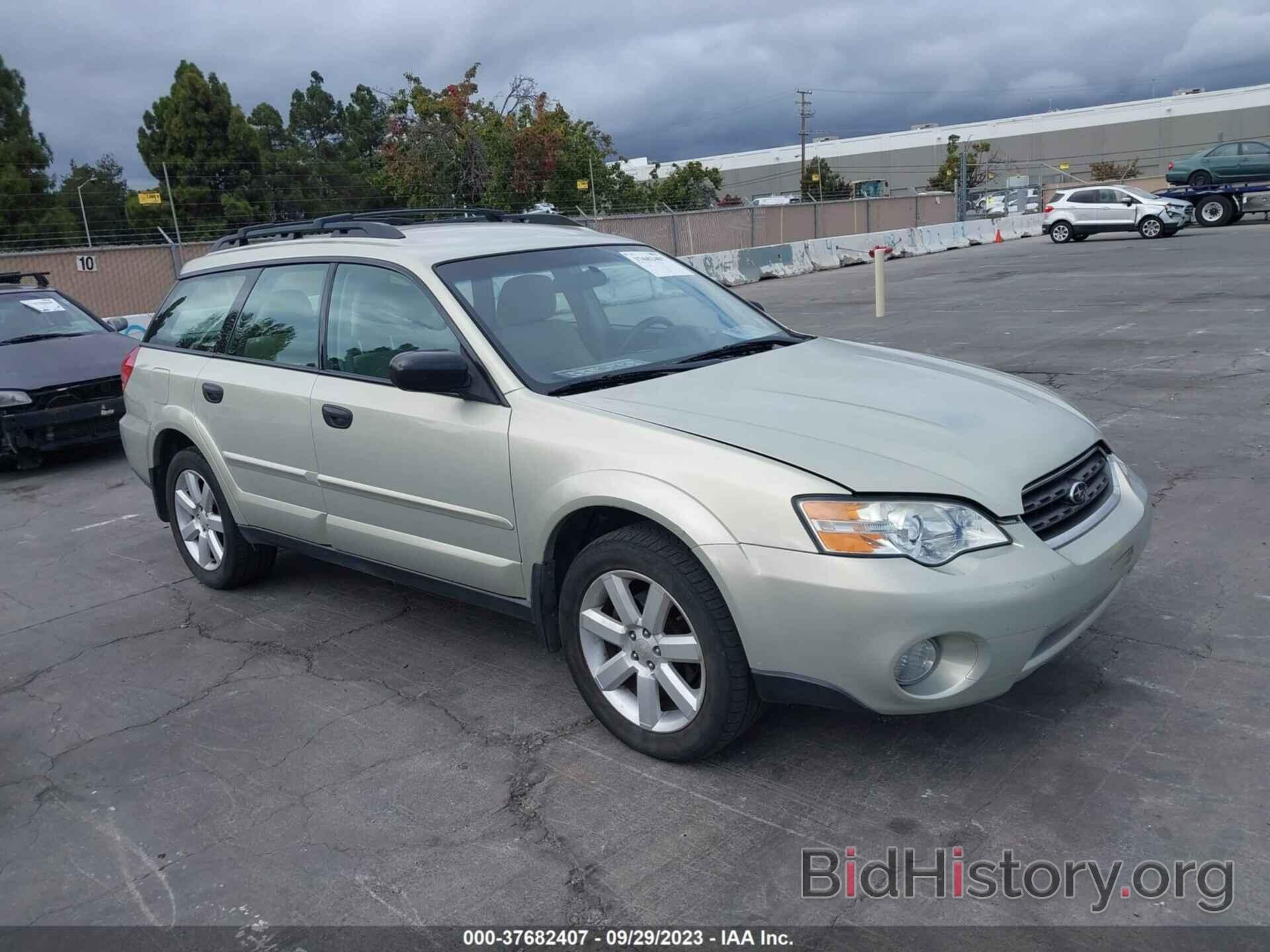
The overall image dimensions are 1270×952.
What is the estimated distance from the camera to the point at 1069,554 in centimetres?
321

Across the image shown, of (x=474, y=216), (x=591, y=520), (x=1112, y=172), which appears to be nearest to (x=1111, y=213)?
(x=474, y=216)

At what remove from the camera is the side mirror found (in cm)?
373

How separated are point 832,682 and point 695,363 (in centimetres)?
153

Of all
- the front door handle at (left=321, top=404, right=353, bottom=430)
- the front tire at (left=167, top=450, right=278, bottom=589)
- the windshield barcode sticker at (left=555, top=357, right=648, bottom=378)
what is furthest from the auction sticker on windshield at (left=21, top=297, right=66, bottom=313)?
the windshield barcode sticker at (left=555, top=357, right=648, bottom=378)

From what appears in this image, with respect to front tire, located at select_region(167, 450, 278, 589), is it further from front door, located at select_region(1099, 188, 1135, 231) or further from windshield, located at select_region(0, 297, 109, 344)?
front door, located at select_region(1099, 188, 1135, 231)

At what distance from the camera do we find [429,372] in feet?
12.2

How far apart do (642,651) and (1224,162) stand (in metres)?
31.5

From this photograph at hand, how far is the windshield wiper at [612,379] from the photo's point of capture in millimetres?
3824

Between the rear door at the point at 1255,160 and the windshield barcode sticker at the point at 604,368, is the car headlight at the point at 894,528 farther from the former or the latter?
the rear door at the point at 1255,160

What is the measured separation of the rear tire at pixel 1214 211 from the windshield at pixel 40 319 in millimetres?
29504

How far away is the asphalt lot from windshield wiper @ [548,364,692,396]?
1.19m

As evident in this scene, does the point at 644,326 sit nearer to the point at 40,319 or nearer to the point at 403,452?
the point at 403,452

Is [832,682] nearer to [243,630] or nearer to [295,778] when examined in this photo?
[295,778]

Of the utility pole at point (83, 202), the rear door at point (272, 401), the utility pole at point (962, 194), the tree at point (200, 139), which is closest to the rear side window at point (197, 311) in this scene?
the rear door at point (272, 401)
